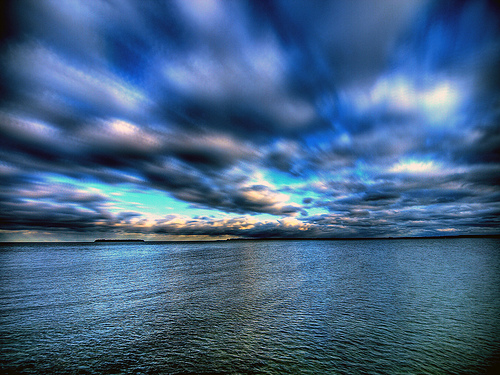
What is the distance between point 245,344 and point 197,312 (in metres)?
9.86

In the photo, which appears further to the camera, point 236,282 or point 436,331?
point 236,282

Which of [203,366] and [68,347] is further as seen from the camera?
[68,347]

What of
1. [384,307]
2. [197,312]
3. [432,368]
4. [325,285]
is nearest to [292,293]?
[325,285]

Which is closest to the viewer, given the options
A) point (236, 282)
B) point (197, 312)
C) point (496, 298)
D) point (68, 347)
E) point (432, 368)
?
point (432, 368)

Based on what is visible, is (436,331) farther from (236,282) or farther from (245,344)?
(236,282)

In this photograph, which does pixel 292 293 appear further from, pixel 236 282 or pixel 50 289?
A: pixel 50 289

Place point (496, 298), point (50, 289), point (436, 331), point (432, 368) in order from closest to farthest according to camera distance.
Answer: point (432, 368) → point (436, 331) → point (496, 298) → point (50, 289)

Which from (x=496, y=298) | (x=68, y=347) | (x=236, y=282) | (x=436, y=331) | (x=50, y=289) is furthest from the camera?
(x=236, y=282)

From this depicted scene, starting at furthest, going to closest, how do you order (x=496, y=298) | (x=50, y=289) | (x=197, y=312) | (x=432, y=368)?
(x=50, y=289) < (x=496, y=298) < (x=197, y=312) < (x=432, y=368)

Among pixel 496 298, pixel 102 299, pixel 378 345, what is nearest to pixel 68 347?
pixel 102 299

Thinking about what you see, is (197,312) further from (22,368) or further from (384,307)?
(384,307)

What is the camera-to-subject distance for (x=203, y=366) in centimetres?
1523

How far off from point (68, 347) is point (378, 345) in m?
22.6

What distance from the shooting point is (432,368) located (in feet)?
49.1
